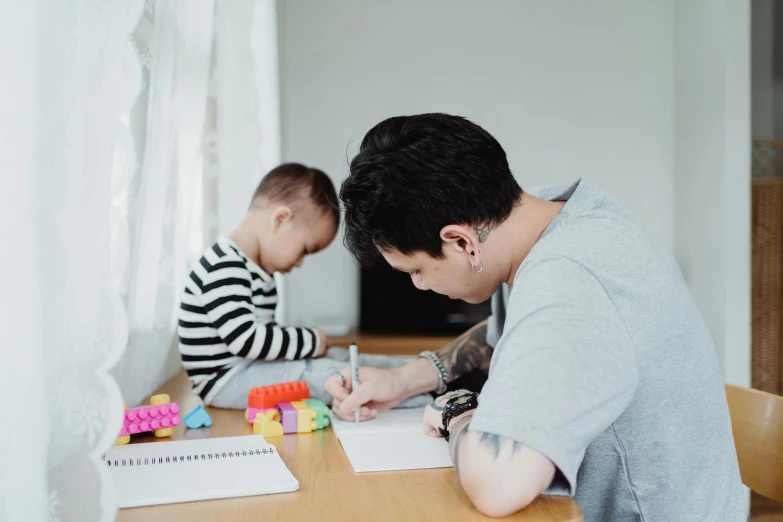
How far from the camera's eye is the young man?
2.38ft

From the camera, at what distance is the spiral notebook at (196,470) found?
87cm

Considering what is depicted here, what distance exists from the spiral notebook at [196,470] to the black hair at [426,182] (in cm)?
36

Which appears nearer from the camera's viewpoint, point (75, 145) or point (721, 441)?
point (75, 145)

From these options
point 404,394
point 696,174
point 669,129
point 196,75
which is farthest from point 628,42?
point 404,394

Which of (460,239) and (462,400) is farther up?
(460,239)

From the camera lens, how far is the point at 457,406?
3.37 ft

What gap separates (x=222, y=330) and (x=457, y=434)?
631mm

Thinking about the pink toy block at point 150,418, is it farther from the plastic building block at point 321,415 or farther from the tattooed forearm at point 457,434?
the tattooed forearm at point 457,434

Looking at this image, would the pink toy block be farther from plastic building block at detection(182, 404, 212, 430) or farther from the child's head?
the child's head

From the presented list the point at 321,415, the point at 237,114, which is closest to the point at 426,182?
the point at 321,415

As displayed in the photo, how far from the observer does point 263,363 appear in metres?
1.44

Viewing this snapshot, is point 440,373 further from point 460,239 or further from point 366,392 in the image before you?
point 460,239

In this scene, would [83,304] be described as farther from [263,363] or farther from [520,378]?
[263,363]

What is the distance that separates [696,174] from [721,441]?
2629 millimetres
